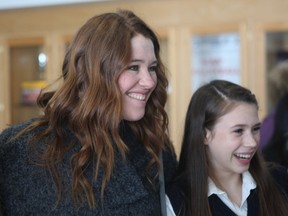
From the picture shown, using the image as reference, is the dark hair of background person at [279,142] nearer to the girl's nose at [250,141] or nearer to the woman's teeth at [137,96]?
the girl's nose at [250,141]

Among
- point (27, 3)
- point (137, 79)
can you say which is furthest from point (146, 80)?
point (27, 3)

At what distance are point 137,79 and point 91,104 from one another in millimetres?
191

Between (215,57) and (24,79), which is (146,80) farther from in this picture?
(24,79)

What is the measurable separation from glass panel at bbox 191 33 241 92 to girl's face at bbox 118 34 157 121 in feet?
8.31

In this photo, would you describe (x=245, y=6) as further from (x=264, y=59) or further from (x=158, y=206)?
(x=158, y=206)

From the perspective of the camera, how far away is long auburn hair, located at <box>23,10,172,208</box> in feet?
5.66

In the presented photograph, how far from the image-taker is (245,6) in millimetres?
4148

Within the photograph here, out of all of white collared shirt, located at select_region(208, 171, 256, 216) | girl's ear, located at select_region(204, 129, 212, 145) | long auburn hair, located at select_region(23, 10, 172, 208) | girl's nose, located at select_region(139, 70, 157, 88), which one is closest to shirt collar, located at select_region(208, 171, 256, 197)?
white collared shirt, located at select_region(208, 171, 256, 216)

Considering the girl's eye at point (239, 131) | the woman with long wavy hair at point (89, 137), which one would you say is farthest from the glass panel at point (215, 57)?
the woman with long wavy hair at point (89, 137)

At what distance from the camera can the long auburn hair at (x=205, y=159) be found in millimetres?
1905

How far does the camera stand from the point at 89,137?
177 centimetres

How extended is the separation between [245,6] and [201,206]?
268 centimetres

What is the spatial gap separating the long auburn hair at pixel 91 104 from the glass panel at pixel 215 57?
2.53 meters

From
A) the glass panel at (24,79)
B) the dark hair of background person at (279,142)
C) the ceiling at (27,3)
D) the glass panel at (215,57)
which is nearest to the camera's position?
the dark hair of background person at (279,142)
